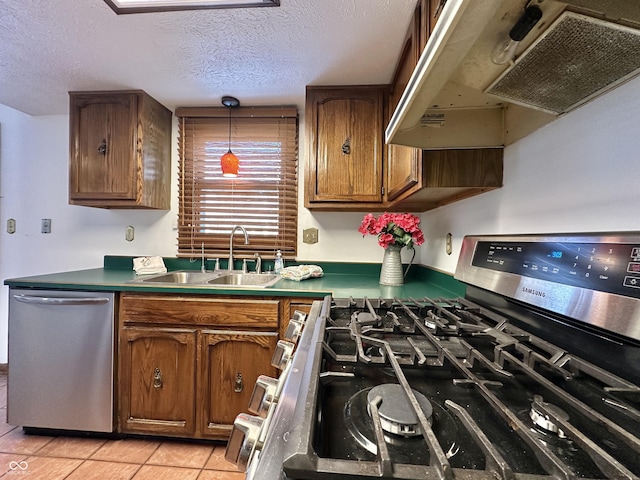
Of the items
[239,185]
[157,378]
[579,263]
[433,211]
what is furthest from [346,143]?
[157,378]

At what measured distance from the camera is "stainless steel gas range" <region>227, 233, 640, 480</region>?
334 mm

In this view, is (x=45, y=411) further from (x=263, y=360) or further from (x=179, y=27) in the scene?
(x=179, y=27)

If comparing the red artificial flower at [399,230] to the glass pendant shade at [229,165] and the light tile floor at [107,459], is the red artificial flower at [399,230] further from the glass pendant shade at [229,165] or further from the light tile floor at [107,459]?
the light tile floor at [107,459]

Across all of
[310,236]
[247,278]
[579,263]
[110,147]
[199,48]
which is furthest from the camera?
[310,236]

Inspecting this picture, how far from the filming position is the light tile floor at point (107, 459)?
1368 millimetres

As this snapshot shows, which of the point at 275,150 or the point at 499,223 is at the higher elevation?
the point at 275,150

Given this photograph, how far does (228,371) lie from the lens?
1522 millimetres

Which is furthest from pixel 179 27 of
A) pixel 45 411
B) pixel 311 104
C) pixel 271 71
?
pixel 45 411

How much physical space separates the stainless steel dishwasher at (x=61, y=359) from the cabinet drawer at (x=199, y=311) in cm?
12

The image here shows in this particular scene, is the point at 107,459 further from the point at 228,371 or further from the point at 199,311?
the point at 199,311

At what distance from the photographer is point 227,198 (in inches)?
84.0

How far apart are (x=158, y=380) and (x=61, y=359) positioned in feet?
1.78

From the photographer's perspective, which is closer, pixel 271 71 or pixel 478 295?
pixel 478 295

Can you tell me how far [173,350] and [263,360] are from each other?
0.49 metres
